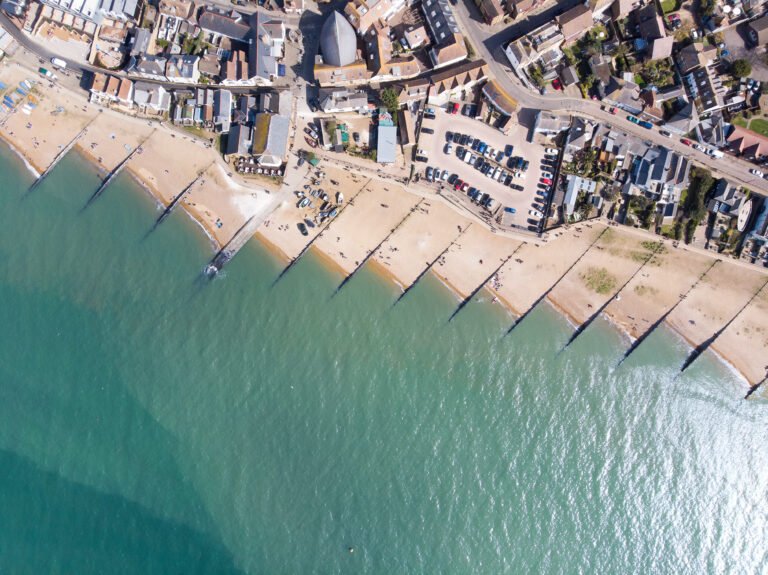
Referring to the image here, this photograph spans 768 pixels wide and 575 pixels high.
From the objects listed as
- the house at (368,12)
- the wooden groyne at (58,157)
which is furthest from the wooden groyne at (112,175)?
the house at (368,12)

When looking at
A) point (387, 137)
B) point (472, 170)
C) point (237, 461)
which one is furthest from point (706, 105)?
point (237, 461)

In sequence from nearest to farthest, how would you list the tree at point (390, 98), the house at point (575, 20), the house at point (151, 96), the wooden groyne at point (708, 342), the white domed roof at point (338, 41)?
the white domed roof at point (338, 41), the house at point (575, 20), the tree at point (390, 98), the house at point (151, 96), the wooden groyne at point (708, 342)

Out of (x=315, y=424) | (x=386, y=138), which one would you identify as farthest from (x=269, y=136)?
(x=315, y=424)

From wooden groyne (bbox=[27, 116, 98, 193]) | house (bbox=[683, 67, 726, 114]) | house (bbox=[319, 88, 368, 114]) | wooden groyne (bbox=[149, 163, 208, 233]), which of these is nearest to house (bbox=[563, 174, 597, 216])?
house (bbox=[683, 67, 726, 114])

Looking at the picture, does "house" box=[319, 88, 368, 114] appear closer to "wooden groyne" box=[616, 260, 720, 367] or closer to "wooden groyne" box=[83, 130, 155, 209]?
"wooden groyne" box=[83, 130, 155, 209]

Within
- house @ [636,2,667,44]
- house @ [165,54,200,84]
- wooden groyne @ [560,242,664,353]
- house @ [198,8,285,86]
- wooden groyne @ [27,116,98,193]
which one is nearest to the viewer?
house @ [636,2,667,44]

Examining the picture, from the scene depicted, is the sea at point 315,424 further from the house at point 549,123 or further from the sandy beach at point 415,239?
the house at point 549,123
